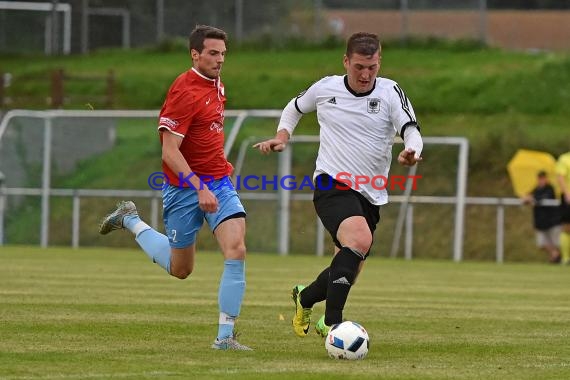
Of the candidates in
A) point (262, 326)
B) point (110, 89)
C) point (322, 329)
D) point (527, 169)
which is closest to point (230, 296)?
point (322, 329)

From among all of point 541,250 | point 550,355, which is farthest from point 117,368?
point 541,250

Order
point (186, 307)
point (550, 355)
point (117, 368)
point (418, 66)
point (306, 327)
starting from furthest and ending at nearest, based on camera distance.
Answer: point (418, 66)
point (186, 307)
point (306, 327)
point (550, 355)
point (117, 368)

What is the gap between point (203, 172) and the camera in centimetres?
981

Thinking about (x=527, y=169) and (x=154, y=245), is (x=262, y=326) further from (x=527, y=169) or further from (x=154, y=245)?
(x=527, y=169)

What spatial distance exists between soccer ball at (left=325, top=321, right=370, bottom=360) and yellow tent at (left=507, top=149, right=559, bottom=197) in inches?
822

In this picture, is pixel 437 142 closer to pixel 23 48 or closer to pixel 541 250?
pixel 541 250

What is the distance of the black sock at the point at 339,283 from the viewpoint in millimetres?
9383

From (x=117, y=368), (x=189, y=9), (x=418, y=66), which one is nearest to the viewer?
(x=117, y=368)

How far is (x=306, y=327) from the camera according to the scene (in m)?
10.4

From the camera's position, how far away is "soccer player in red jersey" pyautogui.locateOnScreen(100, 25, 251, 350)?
31.0 ft

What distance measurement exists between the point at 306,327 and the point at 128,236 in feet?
61.2

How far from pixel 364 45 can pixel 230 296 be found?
1.88 m

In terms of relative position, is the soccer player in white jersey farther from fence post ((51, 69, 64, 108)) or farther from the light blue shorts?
fence post ((51, 69, 64, 108))

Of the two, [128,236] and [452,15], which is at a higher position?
[452,15]
